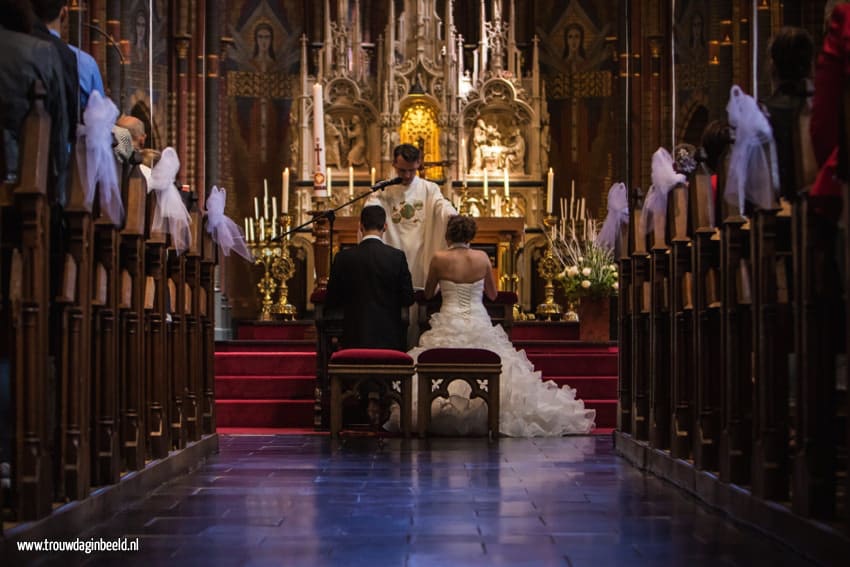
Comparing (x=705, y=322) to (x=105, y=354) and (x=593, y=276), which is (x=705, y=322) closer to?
(x=105, y=354)

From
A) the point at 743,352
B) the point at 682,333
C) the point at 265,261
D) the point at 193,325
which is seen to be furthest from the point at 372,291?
the point at 265,261

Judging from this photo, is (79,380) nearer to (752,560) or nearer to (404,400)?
(752,560)

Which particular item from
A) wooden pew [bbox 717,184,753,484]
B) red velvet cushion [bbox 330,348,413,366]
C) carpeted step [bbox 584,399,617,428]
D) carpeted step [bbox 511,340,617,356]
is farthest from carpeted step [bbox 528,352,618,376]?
wooden pew [bbox 717,184,753,484]

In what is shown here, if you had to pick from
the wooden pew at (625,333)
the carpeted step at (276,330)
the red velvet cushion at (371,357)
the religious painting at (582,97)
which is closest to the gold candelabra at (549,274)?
the religious painting at (582,97)

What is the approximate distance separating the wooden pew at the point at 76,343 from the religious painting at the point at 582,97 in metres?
13.2

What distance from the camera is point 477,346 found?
9.17 m

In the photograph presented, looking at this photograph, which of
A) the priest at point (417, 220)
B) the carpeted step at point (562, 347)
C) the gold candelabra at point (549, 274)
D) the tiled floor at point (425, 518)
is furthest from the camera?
the gold candelabra at point (549, 274)

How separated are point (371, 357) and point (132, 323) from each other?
2.89 metres

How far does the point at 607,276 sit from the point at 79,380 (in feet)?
25.8

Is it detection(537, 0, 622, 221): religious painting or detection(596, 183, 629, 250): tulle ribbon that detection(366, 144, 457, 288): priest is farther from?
detection(537, 0, 622, 221): religious painting

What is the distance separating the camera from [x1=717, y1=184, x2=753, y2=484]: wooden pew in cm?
480

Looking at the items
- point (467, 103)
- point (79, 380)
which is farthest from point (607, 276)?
point (79, 380)

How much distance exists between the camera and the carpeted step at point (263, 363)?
35.3 ft

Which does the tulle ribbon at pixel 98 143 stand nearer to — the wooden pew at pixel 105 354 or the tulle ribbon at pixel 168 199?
the wooden pew at pixel 105 354
